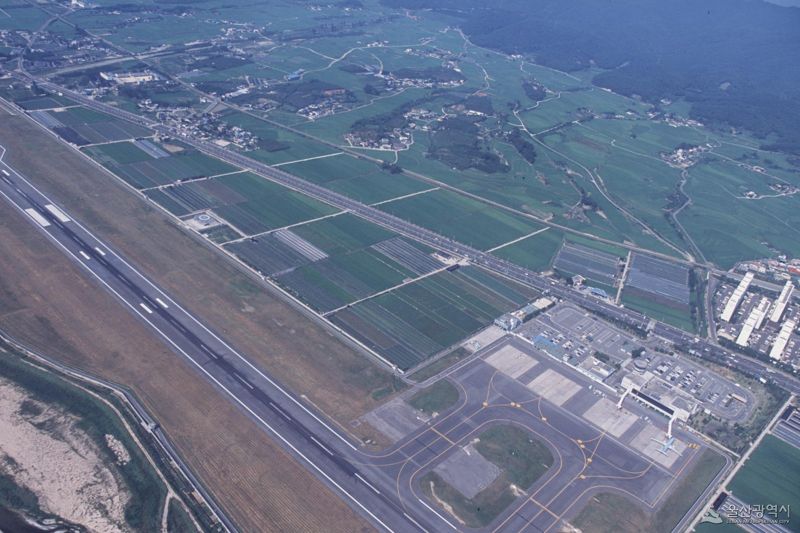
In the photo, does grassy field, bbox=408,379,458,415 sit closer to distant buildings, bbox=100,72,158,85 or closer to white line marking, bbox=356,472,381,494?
white line marking, bbox=356,472,381,494

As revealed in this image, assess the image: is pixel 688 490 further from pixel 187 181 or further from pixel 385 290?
pixel 187 181

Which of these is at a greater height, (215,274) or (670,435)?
(215,274)

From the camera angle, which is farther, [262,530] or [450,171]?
[450,171]

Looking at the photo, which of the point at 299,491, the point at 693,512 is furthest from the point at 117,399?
the point at 693,512

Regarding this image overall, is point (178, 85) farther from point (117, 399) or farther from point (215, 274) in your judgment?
point (117, 399)

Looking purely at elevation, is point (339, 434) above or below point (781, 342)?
above

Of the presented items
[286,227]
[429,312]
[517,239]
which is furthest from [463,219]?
[429,312]

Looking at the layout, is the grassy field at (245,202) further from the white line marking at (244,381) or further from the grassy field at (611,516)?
the grassy field at (611,516)
